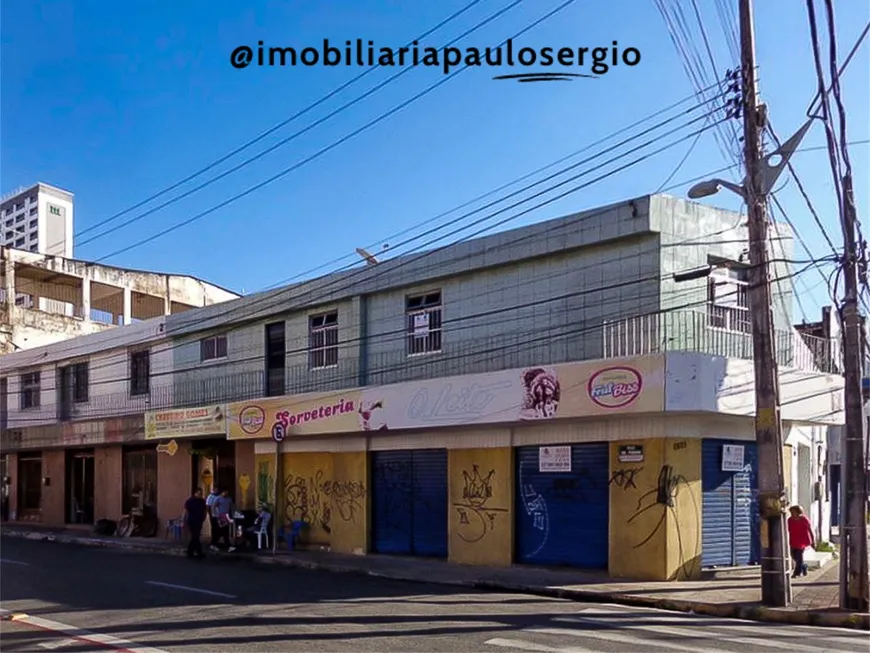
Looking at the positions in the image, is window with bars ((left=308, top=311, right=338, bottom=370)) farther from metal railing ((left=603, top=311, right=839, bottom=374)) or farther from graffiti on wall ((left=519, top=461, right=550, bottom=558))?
metal railing ((left=603, top=311, right=839, bottom=374))

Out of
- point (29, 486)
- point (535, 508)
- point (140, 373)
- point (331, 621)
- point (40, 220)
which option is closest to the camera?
point (331, 621)

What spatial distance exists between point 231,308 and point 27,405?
14.5 metres

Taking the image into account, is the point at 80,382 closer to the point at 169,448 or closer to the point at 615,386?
the point at 169,448

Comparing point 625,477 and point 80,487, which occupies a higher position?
point 625,477

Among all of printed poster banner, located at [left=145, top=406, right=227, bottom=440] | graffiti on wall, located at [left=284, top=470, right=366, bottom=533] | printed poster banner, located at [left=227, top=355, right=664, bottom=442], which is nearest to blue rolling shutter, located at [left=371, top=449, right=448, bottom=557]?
graffiti on wall, located at [left=284, top=470, right=366, bottom=533]

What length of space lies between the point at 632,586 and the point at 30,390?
92.4ft

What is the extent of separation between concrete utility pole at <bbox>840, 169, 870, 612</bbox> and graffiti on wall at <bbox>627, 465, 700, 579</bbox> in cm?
364

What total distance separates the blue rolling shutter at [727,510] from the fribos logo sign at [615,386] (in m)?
2.10

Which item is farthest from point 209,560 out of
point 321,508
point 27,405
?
point 27,405

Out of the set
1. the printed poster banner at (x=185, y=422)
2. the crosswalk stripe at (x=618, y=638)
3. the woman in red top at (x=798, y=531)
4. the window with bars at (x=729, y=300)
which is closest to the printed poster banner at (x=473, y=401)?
the printed poster banner at (x=185, y=422)

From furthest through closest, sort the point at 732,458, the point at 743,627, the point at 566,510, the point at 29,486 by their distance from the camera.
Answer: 1. the point at 29,486
2. the point at 566,510
3. the point at 732,458
4. the point at 743,627

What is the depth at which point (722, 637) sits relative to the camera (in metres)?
11.4

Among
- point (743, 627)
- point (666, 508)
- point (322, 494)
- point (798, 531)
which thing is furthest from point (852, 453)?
point (322, 494)

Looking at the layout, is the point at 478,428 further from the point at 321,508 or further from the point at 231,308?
the point at 231,308
